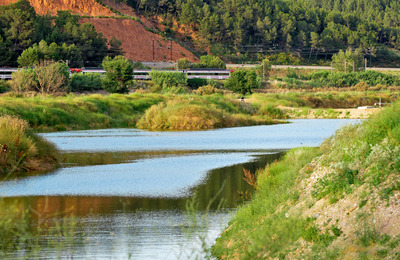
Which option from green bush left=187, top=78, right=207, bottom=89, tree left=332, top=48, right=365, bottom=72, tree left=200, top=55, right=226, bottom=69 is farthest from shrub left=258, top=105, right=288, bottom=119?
tree left=332, top=48, right=365, bottom=72

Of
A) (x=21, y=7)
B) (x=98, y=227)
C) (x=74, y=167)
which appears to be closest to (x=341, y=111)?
(x=74, y=167)

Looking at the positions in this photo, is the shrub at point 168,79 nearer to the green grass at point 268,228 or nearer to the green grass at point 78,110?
the green grass at point 78,110

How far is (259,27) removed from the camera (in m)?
164

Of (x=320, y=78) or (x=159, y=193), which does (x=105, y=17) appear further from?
(x=159, y=193)

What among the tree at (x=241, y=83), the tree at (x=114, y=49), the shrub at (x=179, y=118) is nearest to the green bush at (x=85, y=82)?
the tree at (x=241, y=83)

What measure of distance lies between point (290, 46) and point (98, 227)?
15712cm

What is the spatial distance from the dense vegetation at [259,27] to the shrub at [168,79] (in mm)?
63806

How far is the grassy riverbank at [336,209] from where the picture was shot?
8.91m

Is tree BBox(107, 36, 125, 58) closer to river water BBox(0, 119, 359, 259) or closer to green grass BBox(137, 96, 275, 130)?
green grass BBox(137, 96, 275, 130)

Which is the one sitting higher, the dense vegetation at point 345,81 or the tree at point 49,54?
the tree at point 49,54

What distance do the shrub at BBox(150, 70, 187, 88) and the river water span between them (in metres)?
47.1

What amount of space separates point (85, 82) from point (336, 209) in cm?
7114

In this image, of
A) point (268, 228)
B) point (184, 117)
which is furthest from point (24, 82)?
point (268, 228)

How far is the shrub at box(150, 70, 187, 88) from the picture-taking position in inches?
3406
